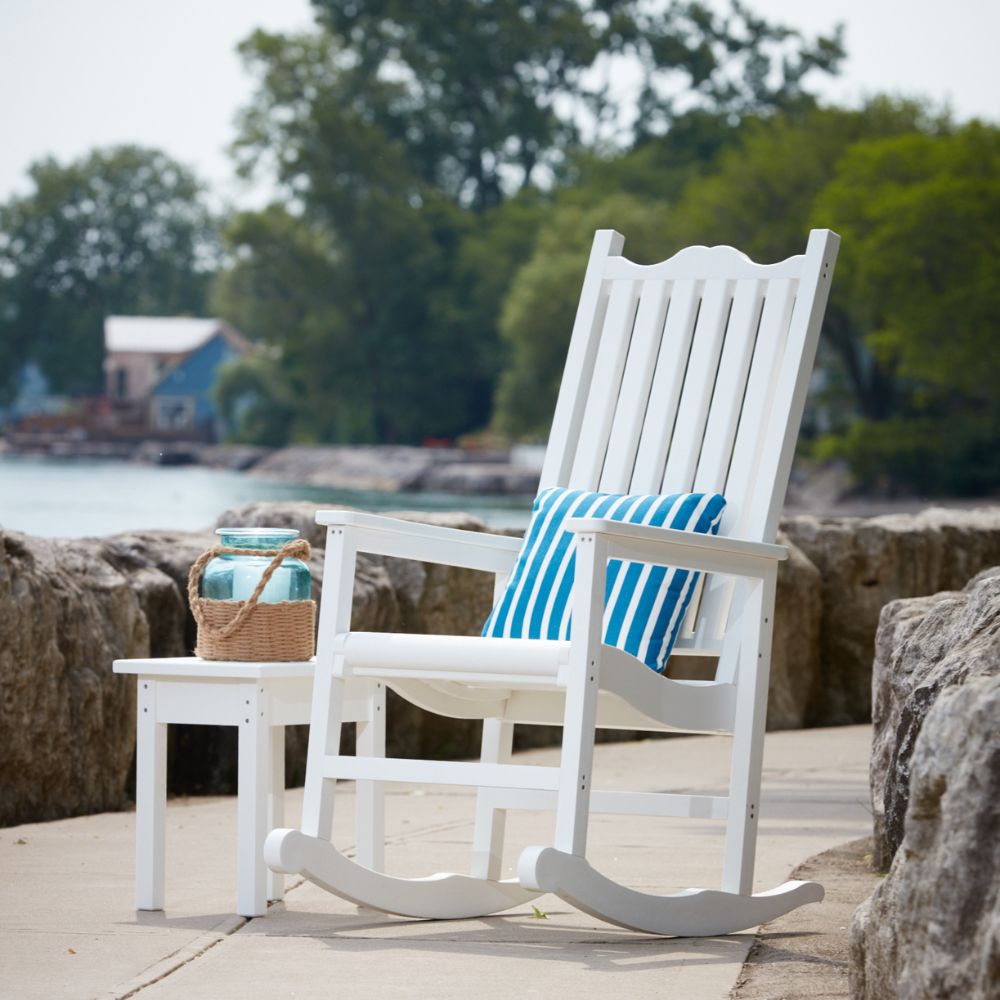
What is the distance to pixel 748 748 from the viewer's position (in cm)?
309

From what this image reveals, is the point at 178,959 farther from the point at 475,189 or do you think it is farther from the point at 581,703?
the point at 475,189

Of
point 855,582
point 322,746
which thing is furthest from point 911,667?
point 855,582

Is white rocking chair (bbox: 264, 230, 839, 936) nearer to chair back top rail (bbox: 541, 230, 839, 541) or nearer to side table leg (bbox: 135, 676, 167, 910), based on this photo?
chair back top rail (bbox: 541, 230, 839, 541)

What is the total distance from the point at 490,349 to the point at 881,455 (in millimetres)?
19718

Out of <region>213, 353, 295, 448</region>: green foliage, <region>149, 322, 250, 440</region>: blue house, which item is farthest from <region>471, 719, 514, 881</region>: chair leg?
<region>149, 322, 250, 440</region>: blue house

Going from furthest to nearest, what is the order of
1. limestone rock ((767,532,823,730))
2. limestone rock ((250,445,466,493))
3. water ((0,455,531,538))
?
limestone rock ((250,445,466,493)) < water ((0,455,531,538)) < limestone rock ((767,532,823,730))

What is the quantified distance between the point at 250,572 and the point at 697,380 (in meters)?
1.02

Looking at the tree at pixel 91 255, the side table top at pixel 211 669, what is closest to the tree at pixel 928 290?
the side table top at pixel 211 669

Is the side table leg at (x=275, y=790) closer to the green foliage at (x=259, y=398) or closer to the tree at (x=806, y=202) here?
the tree at (x=806, y=202)

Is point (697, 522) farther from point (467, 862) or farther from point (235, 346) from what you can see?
point (235, 346)

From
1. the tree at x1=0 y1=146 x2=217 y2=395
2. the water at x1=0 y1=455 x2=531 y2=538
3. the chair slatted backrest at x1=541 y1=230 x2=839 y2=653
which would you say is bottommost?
the water at x1=0 y1=455 x2=531 y2=538

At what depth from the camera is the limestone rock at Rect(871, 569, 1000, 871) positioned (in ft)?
9.81

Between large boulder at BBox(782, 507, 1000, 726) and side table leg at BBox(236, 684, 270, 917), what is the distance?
4.00 m

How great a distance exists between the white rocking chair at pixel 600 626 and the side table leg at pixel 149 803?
0.97ft
